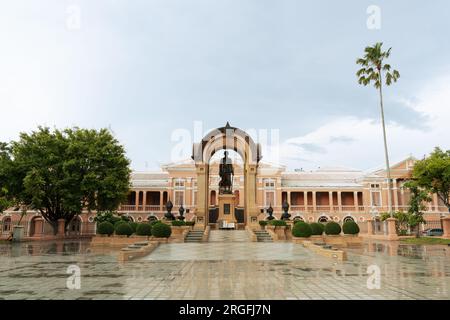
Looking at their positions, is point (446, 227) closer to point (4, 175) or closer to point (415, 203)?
point (415, 203)

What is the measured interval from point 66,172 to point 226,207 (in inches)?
619

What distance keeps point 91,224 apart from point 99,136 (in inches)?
1061

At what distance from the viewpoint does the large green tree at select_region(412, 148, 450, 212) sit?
3241cm

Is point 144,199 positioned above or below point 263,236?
above

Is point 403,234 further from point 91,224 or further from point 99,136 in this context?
point 91,224

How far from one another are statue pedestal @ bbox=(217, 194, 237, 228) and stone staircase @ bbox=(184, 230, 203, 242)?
6.83m

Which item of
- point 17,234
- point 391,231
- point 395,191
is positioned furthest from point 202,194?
point 395,191

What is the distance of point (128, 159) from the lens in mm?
37156

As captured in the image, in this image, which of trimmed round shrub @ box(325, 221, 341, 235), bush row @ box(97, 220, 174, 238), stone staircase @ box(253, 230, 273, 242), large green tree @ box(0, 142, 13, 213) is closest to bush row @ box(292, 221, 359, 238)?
trimmed round shrub @ box(325, 221, 341, 235)

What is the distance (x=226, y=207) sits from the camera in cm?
3441

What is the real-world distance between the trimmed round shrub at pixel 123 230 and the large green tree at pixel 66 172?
9.87 m

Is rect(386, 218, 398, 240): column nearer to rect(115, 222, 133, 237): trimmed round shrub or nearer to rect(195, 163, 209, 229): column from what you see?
rect(195, 163, 209, 229): column

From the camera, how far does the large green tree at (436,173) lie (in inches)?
1276
